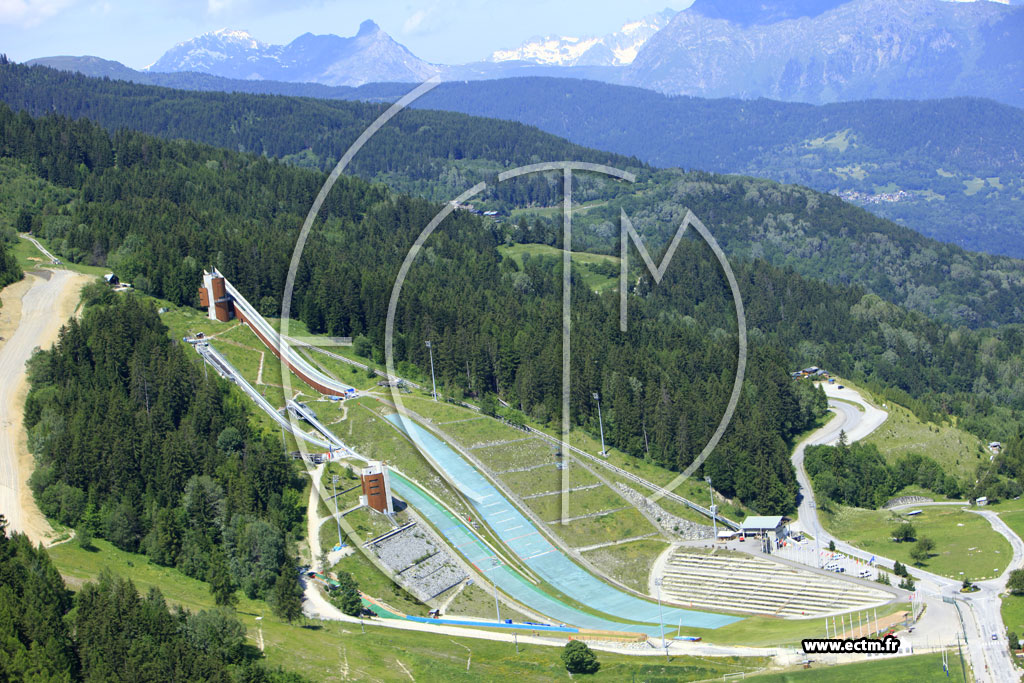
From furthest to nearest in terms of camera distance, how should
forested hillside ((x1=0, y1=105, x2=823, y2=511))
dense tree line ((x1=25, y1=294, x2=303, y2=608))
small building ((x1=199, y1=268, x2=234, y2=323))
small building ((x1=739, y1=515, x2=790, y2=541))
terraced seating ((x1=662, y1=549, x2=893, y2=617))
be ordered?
small building ((x1=199, y1=268, x2=234, y2=323)) < small building ((x1=739, y1=515, x2=790, y2=541)) < forested hillside ((x1=0, y1=105, x2=823, y2=511)) < dense tree line ((x1=25, y1=294, x2=303, y2=608)) < terraced seating ((x1=662, y1=549, x2=893, y2=617))

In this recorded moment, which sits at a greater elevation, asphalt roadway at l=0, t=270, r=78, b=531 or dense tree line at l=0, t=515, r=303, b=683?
asphalt roadway at l=0, t=270, r=78, b=531

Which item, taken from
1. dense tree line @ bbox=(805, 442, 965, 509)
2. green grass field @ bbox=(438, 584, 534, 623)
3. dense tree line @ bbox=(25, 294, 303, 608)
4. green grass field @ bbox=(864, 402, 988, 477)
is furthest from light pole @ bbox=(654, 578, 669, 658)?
green grass field @ bbox=(864, 402, 988, 477)

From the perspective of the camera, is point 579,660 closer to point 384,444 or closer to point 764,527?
point 764,527

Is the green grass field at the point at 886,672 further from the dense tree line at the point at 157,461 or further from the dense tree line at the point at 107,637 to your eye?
the dense tree line at the point at 157,461

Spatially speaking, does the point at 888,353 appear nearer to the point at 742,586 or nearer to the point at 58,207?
the point at 742,586

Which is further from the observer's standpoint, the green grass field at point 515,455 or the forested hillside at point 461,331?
the forested hillside at point 461,331

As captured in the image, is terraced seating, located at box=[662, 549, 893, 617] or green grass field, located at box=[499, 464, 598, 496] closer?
terraced seating, located at box=[662, 549, 893, 617]

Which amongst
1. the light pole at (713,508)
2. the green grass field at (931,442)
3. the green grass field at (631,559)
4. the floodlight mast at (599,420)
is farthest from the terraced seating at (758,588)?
the green grass field at (931,442)

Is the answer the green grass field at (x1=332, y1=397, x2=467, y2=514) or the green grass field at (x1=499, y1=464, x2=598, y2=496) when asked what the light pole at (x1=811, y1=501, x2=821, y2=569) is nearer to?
the green grass field at (x1=499, y1=464, x2=598, y2=496)
